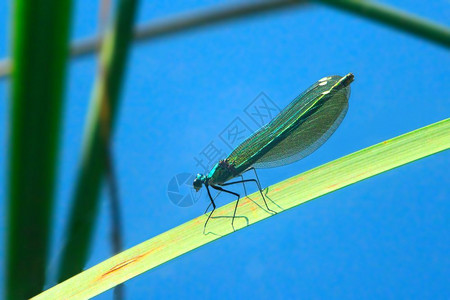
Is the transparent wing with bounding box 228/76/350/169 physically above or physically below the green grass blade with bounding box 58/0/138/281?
below

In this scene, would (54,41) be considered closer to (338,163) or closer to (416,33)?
(338,163)

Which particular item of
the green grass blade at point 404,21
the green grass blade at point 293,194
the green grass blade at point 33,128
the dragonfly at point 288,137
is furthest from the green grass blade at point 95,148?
the green grass blade at point 404,21

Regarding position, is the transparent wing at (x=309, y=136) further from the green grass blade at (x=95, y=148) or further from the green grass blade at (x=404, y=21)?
the green grass blade at (x=95, y=148)

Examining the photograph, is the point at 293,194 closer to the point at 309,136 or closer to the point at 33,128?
the point at 309,136

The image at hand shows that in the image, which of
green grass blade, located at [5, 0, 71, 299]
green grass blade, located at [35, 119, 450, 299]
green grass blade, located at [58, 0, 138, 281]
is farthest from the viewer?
green grass blade, located at [58, 0, 138, 281]

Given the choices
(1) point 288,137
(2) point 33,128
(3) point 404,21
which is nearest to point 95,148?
(2) point 33,128

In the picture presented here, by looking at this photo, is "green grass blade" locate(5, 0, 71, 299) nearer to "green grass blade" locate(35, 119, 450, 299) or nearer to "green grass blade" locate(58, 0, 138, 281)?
"green grass blade" locate(58, 0, 138, 281)

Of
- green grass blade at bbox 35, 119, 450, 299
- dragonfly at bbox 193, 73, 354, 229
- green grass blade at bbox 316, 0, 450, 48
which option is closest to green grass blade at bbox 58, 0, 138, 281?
dragonfly at bbox 193, 73, 354, 229
